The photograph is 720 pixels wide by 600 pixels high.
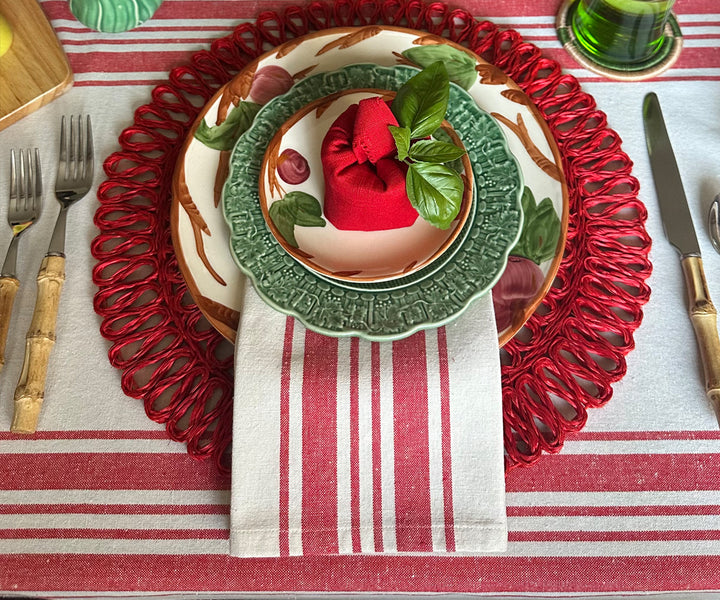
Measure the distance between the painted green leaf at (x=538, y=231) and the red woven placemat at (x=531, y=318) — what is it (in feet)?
0.10

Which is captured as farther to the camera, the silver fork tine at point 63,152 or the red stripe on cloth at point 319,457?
the silver fork tine at point 63,152

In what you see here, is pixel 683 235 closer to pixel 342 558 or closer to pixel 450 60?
pixel 450 60

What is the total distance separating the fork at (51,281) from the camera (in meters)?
0.46

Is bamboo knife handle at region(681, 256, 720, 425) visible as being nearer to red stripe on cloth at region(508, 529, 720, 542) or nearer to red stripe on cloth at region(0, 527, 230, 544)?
red stripe on cloth at region(508, 529, 720, 542)

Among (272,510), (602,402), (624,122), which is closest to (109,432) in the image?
(272,510)

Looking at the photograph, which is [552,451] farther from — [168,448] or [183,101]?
[183,101]

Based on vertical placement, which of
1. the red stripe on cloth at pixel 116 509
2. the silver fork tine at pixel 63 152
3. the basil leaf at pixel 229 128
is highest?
the basil leaf at pixel 229 128

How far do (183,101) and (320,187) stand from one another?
178mm

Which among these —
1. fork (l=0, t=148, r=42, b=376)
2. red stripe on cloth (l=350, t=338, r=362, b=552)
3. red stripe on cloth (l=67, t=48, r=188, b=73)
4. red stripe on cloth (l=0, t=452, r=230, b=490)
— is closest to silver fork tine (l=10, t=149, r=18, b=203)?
fork (l=0, t=148, r=42, b=376)

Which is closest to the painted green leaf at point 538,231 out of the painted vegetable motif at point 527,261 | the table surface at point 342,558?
the painted vegetable motif at point 527,261

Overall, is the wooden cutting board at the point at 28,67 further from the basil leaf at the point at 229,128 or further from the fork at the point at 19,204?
the basil leaf at the point at 229,128

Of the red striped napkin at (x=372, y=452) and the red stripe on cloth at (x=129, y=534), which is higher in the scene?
the red striped napkin at (x=372, y=452)

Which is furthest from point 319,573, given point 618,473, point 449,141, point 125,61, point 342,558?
point 125,61

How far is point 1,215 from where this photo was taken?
0.53 metres
